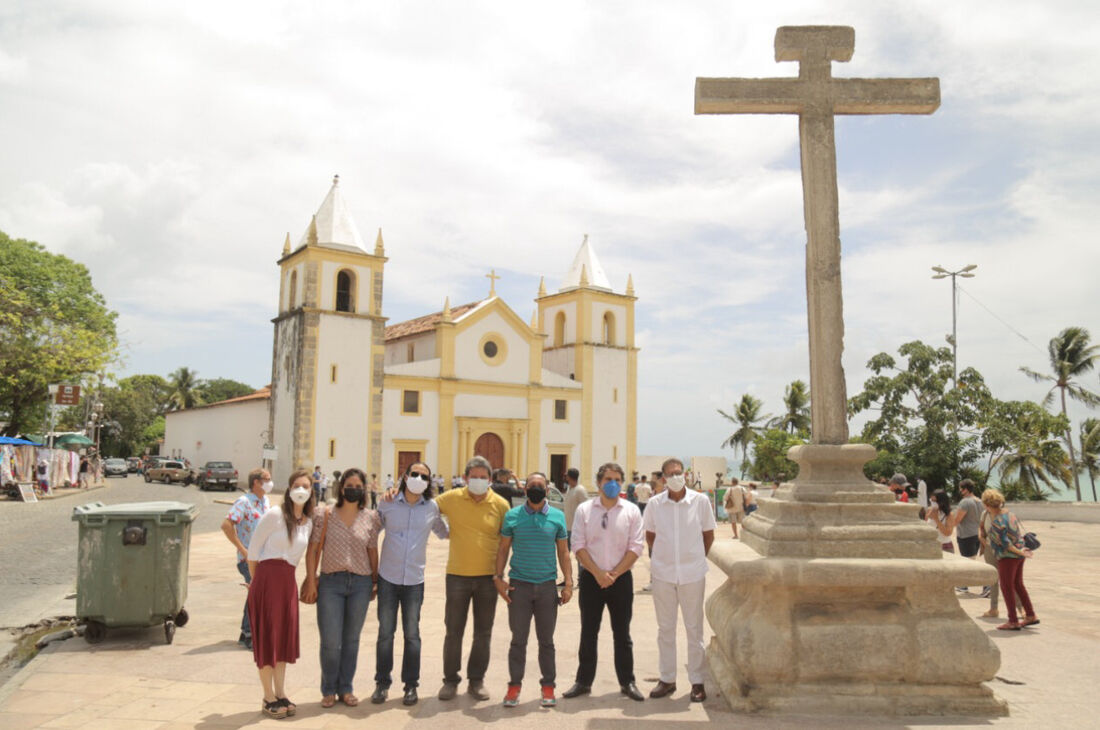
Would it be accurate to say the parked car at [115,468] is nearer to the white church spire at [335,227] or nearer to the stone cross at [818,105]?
the white church spire at [335,227]

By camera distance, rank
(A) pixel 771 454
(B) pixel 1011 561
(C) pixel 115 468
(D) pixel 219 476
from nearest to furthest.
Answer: (B) pixel 1011 561
(D) pixel 219 476
(A) pixel 771 454
(C) pixel 115 468

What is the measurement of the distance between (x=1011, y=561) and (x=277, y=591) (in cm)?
648

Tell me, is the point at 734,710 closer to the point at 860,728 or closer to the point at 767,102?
the point at 860,728

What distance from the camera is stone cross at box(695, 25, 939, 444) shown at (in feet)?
17.0

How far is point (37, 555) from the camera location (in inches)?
478

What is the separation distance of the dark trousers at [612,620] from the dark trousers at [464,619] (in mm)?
630

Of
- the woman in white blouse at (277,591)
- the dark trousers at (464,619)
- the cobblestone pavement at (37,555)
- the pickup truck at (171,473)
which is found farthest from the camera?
the pickup truck at (171,473)

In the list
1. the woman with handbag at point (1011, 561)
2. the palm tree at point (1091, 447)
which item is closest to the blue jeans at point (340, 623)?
the woman with handbag at point (1011, 561)

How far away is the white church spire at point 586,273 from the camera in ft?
121

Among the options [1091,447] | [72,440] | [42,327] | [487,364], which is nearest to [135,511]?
[42,327]

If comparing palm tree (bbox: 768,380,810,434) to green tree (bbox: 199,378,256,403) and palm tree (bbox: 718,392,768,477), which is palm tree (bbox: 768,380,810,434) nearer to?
palm tree (bbox: 718,392,768,477)

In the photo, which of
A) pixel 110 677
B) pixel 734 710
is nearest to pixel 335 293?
pixel 110 677

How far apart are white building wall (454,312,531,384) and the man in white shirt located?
27968 mm

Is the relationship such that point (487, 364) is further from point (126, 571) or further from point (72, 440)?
point (126, 571)
